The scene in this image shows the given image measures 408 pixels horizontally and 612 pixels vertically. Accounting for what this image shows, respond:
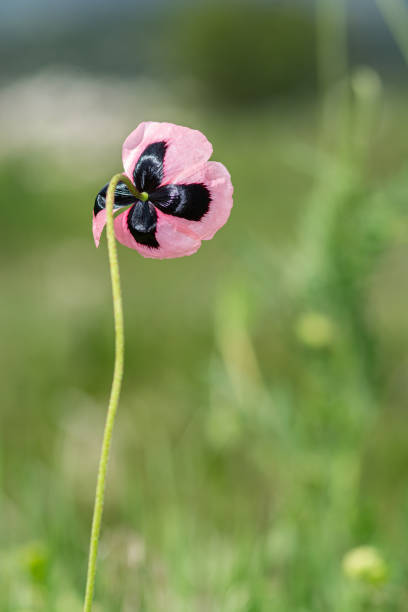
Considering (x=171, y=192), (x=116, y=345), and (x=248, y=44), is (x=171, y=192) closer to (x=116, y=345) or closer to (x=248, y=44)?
(x=116, y=345)

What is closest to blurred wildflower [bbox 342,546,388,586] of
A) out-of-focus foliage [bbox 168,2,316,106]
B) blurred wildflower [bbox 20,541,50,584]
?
blurred wildflower [bbox 20,541,50,584]

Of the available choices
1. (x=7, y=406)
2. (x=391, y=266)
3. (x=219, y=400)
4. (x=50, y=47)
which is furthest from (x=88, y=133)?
(x=219, y=400)

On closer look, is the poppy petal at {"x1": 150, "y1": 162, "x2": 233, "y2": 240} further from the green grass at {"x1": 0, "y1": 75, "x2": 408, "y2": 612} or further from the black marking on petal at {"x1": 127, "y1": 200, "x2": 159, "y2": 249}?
the green grass at {"x1": 0, "y1": 75, "x2": 408, "y2": 612}

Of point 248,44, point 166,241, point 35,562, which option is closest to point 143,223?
point 166,241

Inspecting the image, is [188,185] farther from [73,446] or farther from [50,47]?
[50,47]

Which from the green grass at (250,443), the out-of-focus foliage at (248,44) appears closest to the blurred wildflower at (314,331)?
the green grass at (250,443)

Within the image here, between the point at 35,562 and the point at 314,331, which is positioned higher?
the point at 314,331

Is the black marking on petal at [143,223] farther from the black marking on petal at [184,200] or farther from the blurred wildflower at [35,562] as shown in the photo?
the blurred wildflower at [35,562]
